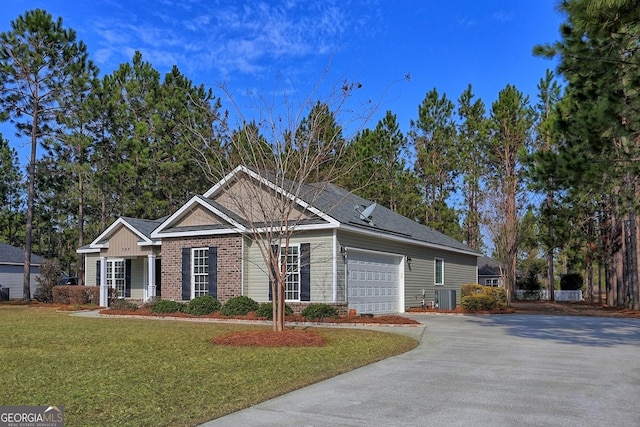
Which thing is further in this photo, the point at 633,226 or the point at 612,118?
the point at 633,226

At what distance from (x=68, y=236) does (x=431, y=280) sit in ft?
137

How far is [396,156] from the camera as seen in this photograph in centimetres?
4175

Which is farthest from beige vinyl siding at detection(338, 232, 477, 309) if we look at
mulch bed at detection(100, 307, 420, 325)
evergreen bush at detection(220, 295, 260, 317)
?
evergreen bush at detection(220, 295, 260, 317)

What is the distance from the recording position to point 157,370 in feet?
28.1

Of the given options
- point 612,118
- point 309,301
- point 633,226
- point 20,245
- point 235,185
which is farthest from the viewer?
point 20,245

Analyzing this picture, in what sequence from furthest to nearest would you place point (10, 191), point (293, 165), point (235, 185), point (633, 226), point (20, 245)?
point (20, 245) < point (10, 191) < point (633, 226) < point (235, 185) < point (293, 165)

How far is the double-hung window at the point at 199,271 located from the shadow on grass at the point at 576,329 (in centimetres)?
959

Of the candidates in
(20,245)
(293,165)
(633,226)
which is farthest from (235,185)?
→ (20,245)

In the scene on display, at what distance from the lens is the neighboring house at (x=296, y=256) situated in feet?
61.8

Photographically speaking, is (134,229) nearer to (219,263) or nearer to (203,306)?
(219,263)

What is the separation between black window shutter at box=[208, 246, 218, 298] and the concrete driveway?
33.4ft

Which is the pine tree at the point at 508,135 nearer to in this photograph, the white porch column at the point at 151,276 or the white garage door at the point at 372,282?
the white garage door at the point at 372,282

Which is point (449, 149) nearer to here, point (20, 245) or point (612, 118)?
point (612, 118)

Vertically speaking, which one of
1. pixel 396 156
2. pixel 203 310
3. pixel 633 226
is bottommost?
pixel 203 310
